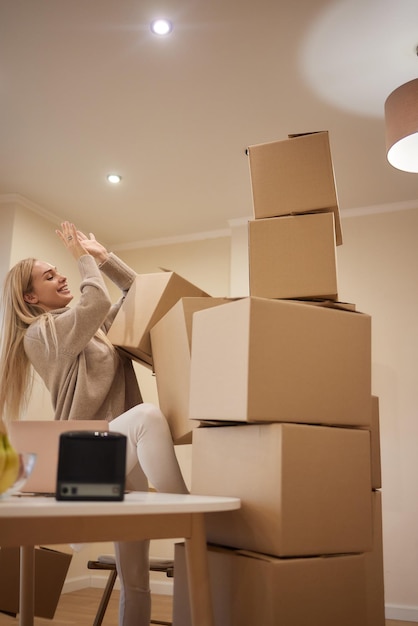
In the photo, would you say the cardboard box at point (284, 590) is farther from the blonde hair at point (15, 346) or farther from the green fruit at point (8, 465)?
the blonde hair at point (15, 346)

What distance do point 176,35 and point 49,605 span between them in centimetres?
232

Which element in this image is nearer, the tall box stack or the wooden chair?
the tall box stack

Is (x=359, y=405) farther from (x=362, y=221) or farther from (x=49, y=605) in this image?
(x=362, y=221)

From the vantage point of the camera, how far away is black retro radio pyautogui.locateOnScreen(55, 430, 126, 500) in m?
0.87

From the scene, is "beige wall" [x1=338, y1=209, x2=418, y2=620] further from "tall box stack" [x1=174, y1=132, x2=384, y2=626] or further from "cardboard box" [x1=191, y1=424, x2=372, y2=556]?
"cardboard box" [x1=191, y1=424, x2=372, y2=556]

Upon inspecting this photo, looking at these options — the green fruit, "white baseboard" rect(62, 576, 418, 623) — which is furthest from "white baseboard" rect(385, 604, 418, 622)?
the green fruit

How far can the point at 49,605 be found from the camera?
2.57 m

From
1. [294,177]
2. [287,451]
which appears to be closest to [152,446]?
[287,451]

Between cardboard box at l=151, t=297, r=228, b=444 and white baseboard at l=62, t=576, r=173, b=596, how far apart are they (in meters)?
2.30

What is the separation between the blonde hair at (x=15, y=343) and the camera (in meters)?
1.92

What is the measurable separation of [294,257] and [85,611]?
2.45 m

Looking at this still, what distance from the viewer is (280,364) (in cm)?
124

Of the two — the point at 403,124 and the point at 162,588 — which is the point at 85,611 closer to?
the point at 162,588

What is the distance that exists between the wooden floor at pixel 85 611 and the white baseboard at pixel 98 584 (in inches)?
1.4
